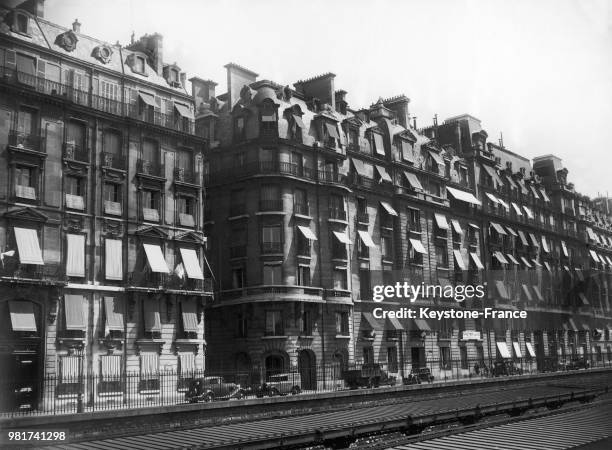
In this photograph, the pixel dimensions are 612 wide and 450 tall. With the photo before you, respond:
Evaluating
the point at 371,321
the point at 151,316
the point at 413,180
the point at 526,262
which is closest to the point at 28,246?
the point at 151,316

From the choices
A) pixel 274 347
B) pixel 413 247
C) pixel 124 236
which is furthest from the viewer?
pixel 413 247

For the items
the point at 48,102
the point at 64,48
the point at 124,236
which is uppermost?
the point at 64,48

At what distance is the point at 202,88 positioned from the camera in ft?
209

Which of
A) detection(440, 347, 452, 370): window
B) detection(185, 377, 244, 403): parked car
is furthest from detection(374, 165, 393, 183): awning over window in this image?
detection(185, 377, 244, 403): parked car

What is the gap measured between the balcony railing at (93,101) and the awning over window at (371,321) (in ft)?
69.2

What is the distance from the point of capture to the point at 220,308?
2172 inches

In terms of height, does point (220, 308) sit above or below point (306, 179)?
below

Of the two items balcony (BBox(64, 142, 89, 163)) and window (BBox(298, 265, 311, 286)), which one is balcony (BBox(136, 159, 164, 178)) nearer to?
balcony (BBox(64, 142, 89, 163))

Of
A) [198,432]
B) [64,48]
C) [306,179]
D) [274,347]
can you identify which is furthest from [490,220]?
[198,432]

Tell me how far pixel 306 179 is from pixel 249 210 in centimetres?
525

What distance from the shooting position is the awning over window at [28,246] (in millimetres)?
38656

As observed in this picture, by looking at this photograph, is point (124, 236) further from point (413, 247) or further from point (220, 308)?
point (413, 247)

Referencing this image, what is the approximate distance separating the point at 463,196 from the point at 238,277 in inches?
1122

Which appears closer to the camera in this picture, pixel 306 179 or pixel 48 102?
pixel 48 102
